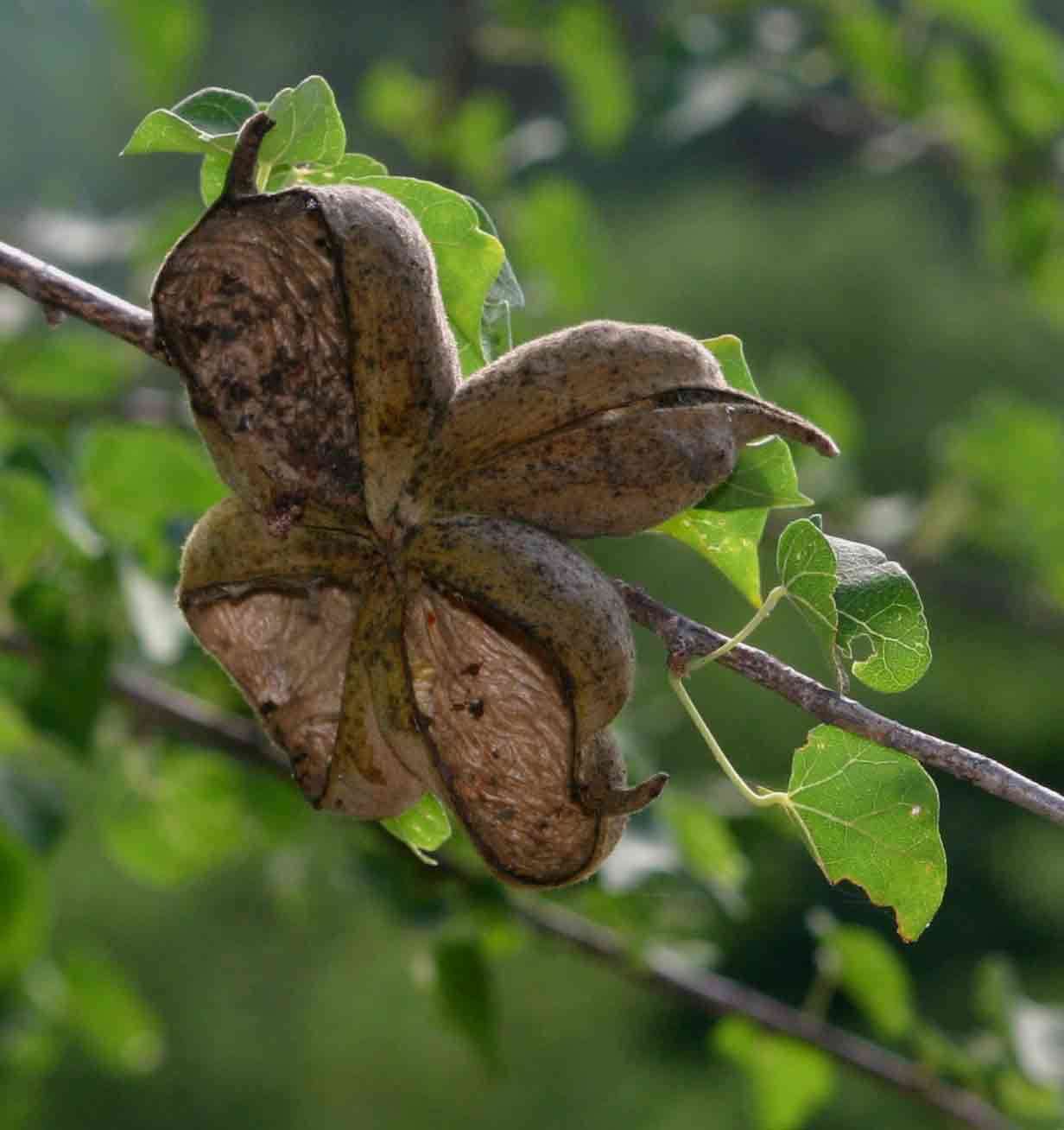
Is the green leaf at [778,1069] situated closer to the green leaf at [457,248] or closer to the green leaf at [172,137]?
the green leaf at [457,248]

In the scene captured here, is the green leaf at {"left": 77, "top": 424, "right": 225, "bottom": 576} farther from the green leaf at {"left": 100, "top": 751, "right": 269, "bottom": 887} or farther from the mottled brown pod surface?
the mottled brown pod surface

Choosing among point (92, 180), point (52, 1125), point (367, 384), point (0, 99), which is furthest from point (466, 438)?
point (92, 180)

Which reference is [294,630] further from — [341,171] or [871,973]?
[871,973]

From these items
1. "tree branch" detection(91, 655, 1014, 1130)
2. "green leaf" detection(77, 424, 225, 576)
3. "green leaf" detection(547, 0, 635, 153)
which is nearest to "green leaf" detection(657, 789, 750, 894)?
"tree branch" detection(91, 655, 1014, 1130)

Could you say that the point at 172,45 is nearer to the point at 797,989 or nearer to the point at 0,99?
the point at 0,99

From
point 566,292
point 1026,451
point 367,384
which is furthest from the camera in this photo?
point 566,292

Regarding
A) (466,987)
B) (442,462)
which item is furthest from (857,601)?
(466,987)
